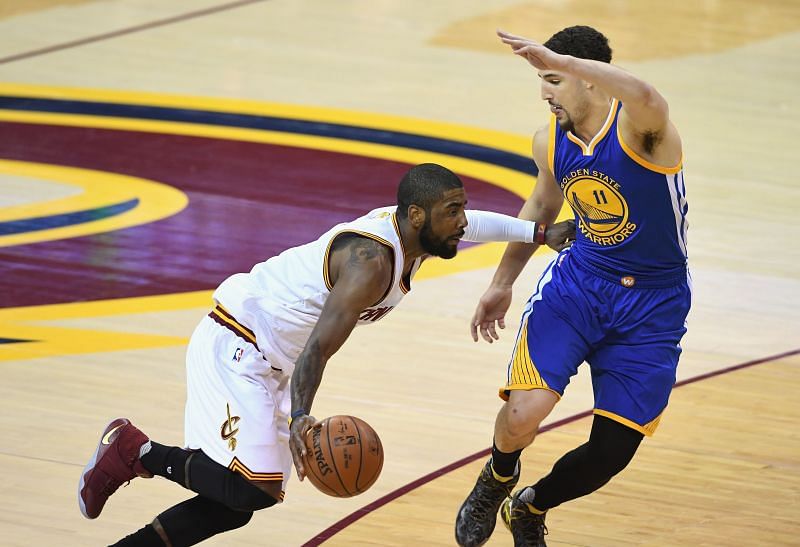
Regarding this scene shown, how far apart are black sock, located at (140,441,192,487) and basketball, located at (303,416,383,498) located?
0.51 metres

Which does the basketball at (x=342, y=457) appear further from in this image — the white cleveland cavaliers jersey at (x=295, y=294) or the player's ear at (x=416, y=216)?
the player's ear at (x=416, y=216)

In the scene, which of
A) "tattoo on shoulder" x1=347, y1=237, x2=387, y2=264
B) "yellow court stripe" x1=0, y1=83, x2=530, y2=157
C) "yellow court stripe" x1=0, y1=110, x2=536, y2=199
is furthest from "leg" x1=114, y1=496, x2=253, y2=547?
"yellow court stripe" x1=0, y1=83, x2=530, y2=157

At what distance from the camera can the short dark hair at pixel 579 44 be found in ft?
16.4

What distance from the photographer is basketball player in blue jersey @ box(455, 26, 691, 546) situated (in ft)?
16.0

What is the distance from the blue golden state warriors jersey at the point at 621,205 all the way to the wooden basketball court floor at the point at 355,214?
3.38 ft

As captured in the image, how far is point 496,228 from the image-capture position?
516 cm

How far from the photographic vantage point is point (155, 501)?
218 inches

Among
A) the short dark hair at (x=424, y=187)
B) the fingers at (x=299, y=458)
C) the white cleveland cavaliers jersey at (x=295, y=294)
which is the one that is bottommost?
the fingers at (x=299, y=458)

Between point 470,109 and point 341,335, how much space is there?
8.13 m

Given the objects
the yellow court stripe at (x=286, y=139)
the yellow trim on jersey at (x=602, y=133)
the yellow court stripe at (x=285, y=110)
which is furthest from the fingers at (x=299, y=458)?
the yellow court stripe at (x=285, y=110)

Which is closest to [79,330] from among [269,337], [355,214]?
[355,214]

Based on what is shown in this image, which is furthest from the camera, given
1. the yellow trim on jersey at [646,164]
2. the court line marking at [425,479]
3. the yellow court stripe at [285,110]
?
the yellow court stripe at [285,110]

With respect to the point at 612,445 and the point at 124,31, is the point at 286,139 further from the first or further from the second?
the point at 612,445

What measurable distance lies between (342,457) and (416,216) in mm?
779
